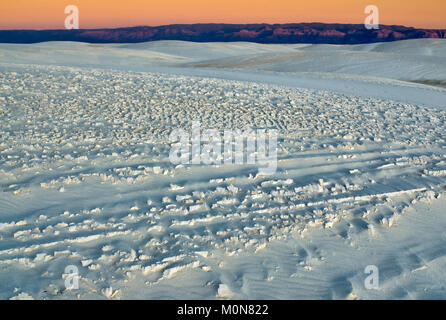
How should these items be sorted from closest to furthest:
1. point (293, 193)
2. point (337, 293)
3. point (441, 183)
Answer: point (337, 293) → point (293, 193) → point (441, 183)

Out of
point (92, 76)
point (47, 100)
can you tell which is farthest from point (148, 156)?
point (92, 76)

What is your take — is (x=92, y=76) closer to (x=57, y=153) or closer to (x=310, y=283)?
(x=57, y=153)

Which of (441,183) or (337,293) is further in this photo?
(441,183)

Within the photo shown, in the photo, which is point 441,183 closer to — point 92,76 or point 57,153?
point 57,153

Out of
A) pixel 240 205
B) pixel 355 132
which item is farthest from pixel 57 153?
pixel 355 132

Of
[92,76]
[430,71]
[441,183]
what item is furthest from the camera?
[430,71]

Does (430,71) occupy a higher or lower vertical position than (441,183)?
higher

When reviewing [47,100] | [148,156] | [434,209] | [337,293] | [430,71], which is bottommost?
[337,293]
